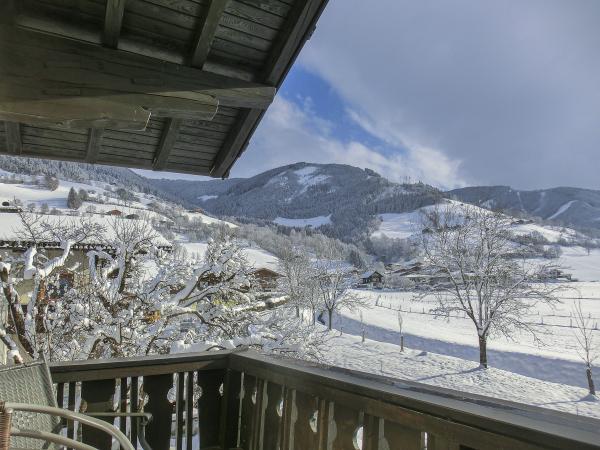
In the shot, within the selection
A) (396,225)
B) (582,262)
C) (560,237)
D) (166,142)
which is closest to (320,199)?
(396,225)

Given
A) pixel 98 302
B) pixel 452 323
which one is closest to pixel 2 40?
pixel 98 302

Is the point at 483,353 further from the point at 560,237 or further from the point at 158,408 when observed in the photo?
the point at 560,237

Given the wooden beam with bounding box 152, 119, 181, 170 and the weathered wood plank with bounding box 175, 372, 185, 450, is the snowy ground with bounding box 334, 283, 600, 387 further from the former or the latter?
the wooden beam with bounding box 152, 119, 181, 170

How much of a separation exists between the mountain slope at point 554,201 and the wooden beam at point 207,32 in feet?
518

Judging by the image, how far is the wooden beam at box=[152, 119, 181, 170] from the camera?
2.61 metres

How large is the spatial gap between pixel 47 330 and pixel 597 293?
45.6 metres

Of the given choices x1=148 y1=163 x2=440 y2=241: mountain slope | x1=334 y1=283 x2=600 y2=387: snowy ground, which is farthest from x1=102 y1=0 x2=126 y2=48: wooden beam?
x1=148 y1=163 x2=440 y2=241: mountain slope

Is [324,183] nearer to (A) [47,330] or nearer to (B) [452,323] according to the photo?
(B) [452,323]

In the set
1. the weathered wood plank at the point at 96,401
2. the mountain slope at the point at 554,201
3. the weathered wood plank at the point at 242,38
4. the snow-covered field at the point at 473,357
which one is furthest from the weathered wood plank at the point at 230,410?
the mountain slope at the point at 554,201

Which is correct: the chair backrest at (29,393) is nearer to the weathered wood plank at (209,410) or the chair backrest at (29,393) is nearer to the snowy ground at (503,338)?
the weathered wood plank at (209,410)

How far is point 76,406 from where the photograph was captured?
2.24 m

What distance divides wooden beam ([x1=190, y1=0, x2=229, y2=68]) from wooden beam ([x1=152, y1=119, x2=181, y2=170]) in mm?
630

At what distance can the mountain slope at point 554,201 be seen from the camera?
152500 millimetres

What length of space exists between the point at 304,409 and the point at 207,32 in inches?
68.9
